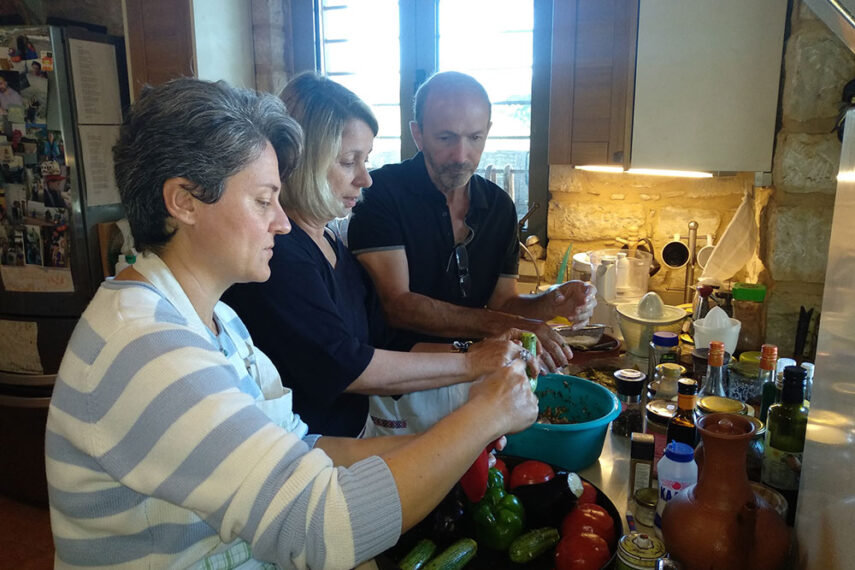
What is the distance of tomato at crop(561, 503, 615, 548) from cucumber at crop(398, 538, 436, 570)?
0.75 ft

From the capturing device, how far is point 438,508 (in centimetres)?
110

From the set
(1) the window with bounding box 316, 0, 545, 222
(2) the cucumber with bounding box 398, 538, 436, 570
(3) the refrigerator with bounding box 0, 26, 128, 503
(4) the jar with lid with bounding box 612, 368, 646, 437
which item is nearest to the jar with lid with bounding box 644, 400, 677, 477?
(4) the jar with lid with bounding box 612, 368, 646, 437

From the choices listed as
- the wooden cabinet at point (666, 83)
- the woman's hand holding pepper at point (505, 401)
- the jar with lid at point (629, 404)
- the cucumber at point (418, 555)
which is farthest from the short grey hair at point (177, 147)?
the wooden cabinet at point (666, 83)

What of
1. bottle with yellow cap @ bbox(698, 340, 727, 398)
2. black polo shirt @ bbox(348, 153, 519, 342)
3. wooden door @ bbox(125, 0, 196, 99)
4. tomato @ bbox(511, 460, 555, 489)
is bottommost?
tomato @ bbox(511, 460, 555, 489)

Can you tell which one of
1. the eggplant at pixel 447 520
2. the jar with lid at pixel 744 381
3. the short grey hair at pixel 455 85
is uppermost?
the short grey hair at pixel 455 85

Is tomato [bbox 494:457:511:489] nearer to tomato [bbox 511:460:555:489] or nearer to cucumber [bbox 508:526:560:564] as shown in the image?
tomato [bbox 511:460:555:489]

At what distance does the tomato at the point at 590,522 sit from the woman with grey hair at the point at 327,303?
35cm

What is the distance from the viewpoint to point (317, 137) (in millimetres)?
1329

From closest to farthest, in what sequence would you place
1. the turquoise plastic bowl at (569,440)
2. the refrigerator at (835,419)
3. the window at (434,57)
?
the refrigerator at (835,419)
the turquoise plastic bowl at (569,440)
the window at (434,57)

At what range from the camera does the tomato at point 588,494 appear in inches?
44.9

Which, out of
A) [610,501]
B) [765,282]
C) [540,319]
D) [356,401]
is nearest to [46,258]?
[356,401]

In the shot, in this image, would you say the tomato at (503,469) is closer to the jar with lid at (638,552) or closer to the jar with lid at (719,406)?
the jar with lid at (638,552)

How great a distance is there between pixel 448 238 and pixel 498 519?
1.01 metres

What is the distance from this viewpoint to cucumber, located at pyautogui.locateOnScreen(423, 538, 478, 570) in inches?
39.7
